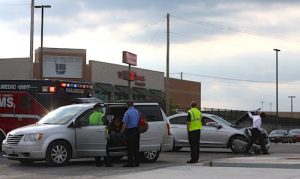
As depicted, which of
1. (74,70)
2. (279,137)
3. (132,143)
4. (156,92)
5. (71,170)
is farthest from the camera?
(156,92)

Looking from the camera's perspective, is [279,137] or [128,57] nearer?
[128,57]

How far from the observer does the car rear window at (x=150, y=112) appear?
1697 centimetres

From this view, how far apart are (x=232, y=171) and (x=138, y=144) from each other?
10.1 feet

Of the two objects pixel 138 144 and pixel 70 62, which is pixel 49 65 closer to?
pixel 70 62

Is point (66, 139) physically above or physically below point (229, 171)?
above

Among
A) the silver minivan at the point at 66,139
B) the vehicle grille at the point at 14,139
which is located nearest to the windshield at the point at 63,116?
the silver minivan at the point at 66,139

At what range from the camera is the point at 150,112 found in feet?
56.0

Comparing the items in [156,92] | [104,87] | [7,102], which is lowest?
[7,102]

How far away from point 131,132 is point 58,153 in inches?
82.4

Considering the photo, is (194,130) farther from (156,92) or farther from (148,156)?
(156,92)

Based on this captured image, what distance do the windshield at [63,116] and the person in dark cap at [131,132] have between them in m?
1.54

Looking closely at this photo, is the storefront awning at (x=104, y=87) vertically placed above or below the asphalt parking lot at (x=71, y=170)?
above

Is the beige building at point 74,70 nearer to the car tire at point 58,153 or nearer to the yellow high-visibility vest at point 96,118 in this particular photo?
the yellow high-visibility vest at point 96,118

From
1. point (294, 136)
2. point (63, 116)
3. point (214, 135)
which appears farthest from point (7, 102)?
point (294, 136)
